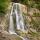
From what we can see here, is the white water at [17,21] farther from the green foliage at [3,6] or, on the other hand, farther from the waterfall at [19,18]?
the green foliage at [3,6]

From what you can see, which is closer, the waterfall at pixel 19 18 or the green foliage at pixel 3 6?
the green foliage at pixel 3 6

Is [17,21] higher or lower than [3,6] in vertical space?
lower

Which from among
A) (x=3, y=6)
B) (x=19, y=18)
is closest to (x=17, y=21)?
(x=19, y=18)

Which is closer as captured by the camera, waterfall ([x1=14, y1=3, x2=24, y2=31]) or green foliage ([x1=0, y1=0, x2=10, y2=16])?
green foliage ([x1=0, y1=0, x2=10, y2=16])

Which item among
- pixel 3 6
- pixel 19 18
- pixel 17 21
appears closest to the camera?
pixel 3 6

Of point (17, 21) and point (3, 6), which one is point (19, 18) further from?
point (3, 6)

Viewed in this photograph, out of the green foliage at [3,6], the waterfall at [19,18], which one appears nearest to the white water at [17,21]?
the waterfall at [19,18]

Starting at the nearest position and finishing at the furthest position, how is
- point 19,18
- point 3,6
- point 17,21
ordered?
point 3,6
point 17,21
point 19,18

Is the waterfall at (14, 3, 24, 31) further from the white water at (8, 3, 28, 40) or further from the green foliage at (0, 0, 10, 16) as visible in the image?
the green foliage at (0, 0, 10, 16)

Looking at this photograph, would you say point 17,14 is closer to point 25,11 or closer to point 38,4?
point 25,11

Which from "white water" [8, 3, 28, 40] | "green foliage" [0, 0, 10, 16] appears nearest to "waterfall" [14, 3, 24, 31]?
"white water" [8, 3, 28, 40]

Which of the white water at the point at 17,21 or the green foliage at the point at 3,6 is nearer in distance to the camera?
the green foliage at the point at 3,6

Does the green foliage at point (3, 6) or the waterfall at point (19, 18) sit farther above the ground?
the green foliage at point (3, 6)

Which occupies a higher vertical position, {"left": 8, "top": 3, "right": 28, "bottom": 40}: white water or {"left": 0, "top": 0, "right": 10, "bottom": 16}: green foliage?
{"left": 0, "top": 0, "right": 10, "bottom": 16}: green foliage
